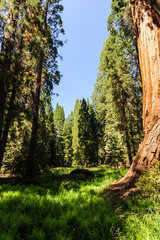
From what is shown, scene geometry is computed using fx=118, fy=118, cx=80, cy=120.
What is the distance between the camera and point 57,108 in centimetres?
4700

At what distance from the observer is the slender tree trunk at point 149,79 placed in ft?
11.1

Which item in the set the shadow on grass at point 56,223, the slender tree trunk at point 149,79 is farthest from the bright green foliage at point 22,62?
the slender tree trunk at point 149,79

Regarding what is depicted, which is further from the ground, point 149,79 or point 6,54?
point 6,54

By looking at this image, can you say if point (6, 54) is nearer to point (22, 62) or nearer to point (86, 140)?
point (22, 62)

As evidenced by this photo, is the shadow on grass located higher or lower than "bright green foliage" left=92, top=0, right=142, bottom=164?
lower

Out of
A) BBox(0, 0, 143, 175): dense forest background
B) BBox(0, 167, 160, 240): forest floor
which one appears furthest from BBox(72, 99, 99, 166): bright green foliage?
BBox(0, 167, 160, 240): forest floor

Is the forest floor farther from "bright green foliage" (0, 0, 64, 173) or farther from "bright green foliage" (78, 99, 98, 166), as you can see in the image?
"bright green foliage" (78, 99, 98, 166)

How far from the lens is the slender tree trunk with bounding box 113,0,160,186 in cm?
337

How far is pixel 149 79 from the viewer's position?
12.8 ft

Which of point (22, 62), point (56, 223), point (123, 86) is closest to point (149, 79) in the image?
point (56, 223)

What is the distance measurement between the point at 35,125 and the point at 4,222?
581cm

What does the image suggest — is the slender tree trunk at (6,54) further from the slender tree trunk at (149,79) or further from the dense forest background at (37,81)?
the slender tree trunk at (149,79)

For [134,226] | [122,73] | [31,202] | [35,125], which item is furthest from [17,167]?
[122,73]

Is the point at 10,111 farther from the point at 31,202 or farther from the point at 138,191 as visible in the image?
the point at 138,191
